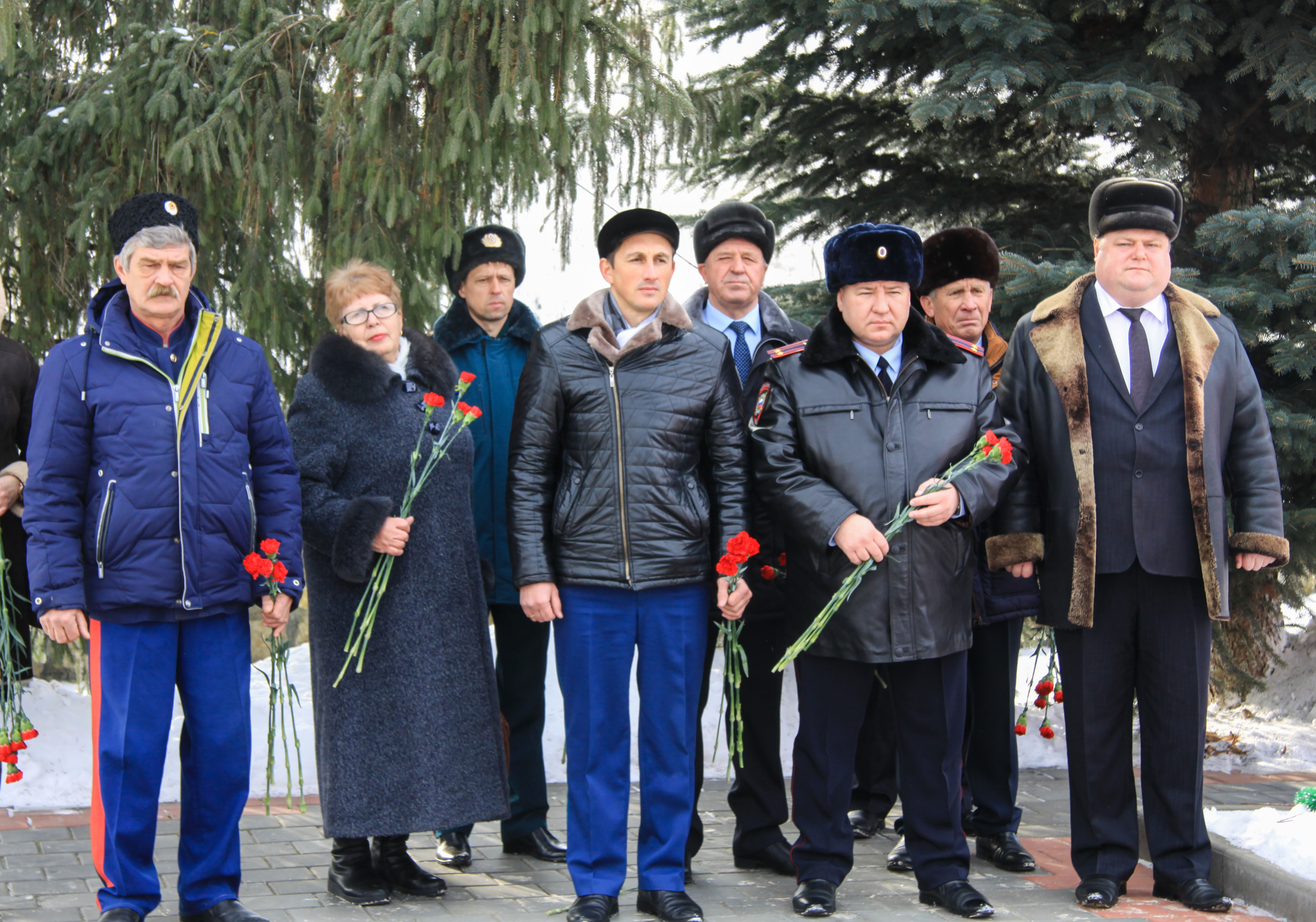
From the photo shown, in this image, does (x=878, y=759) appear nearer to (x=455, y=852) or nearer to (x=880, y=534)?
(x=880, y=534)

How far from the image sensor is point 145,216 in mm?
3500

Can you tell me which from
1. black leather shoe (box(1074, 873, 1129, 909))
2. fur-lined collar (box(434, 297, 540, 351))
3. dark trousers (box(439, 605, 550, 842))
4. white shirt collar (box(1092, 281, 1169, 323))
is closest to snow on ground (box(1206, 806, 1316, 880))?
black leather shoe (box(1074, 873, 1129, 909))

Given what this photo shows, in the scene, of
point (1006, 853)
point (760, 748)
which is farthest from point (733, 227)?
point (1006, 853)

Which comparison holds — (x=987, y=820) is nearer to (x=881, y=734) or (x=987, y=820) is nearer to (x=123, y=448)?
(x=881, y=734)

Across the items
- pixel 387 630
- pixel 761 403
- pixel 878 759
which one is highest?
pixel 761 403

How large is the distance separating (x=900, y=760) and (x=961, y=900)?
1.41 feet

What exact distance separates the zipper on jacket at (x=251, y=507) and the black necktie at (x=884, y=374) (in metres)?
1.85

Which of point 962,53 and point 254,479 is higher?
point 962,53

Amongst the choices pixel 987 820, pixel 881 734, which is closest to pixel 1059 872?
pixel 987 820

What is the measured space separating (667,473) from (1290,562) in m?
3.28

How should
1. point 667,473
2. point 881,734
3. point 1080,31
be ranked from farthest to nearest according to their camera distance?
point 1080,31, point 881,734, point 667,473

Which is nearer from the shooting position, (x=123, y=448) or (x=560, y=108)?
(x=123, y=448)

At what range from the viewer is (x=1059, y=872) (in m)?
4.18

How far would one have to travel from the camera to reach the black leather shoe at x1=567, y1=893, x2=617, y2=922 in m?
3.55
